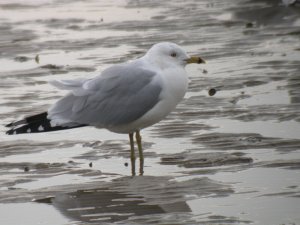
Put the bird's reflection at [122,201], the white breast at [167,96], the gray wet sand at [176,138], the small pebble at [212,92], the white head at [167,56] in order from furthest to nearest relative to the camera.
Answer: the small pebble at [212,92], the white head at [167,56], the white breast at [167,96], the gray wet sand at [176,138], the bird's reflection at [122,201]

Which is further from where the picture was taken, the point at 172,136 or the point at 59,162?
the point at 172,136

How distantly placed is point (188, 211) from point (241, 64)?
587 centimetres

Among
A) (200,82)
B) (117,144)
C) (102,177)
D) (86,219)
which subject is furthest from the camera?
(200,82)

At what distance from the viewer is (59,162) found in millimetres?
8648

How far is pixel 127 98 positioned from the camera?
8.57 meters

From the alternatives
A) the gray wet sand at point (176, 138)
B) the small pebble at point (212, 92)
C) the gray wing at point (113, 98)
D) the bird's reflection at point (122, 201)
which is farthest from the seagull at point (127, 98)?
the small pebble at point (212, 92)

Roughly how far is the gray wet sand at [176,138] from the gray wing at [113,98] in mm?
358

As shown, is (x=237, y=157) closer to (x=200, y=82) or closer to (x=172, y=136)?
(x=172, y=136)

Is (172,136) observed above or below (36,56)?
below

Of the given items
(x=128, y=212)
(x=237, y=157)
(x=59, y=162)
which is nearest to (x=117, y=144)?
(x=59, y=162)

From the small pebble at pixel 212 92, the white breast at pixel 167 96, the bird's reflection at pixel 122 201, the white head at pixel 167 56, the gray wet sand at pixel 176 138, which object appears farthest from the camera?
the small pebble at pixel 212 92

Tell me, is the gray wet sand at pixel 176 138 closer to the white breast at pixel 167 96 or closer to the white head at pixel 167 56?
the white breast at pixel 167 96

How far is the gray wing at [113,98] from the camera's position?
8.48m

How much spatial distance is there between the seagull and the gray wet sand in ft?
1.01
